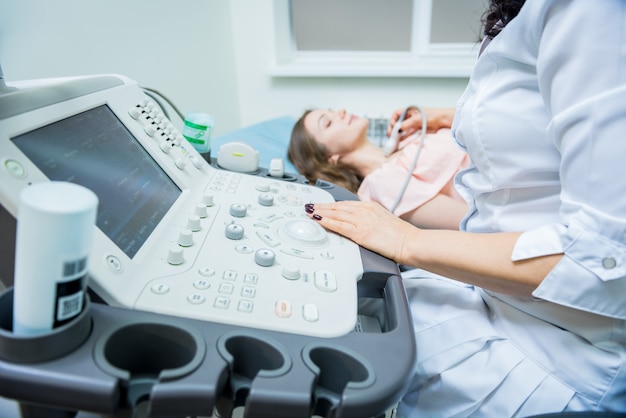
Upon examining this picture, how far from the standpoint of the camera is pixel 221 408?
43cm

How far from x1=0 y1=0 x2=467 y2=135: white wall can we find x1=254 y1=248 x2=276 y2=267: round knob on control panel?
0.75 m

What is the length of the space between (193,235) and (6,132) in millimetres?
240

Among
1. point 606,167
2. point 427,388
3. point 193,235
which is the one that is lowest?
point 427,388

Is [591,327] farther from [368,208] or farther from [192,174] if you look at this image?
[192,174]

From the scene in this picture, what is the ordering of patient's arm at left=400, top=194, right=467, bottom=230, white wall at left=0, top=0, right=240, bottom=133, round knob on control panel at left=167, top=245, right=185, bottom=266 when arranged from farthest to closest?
patient's arm at left=400, top=194, right=467, bottom=230, white wall at left=0, top=0, right=240, bottom=133, round knob on control panel at left=167, top=245, right=185, bottom=266

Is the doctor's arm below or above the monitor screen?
below

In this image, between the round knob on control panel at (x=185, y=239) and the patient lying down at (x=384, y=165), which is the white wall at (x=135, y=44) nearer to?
the patient lying down at (x=384, y=165)

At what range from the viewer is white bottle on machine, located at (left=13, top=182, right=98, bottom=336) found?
310 millimetres

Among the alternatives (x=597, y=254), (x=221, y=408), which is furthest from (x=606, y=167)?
(x=221, y=408)

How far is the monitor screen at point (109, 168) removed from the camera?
1.56 ft

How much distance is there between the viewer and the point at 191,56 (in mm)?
1653

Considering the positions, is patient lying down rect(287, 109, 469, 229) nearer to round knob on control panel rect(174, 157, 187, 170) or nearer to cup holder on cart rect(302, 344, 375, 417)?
round knob on control panel rect(174, 157, 187, 170)

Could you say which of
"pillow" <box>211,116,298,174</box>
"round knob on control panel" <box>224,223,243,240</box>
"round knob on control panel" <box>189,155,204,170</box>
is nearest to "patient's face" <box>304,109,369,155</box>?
"pillow" <box>211,116,298,174</box>

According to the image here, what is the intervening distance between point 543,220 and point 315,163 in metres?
1.08
